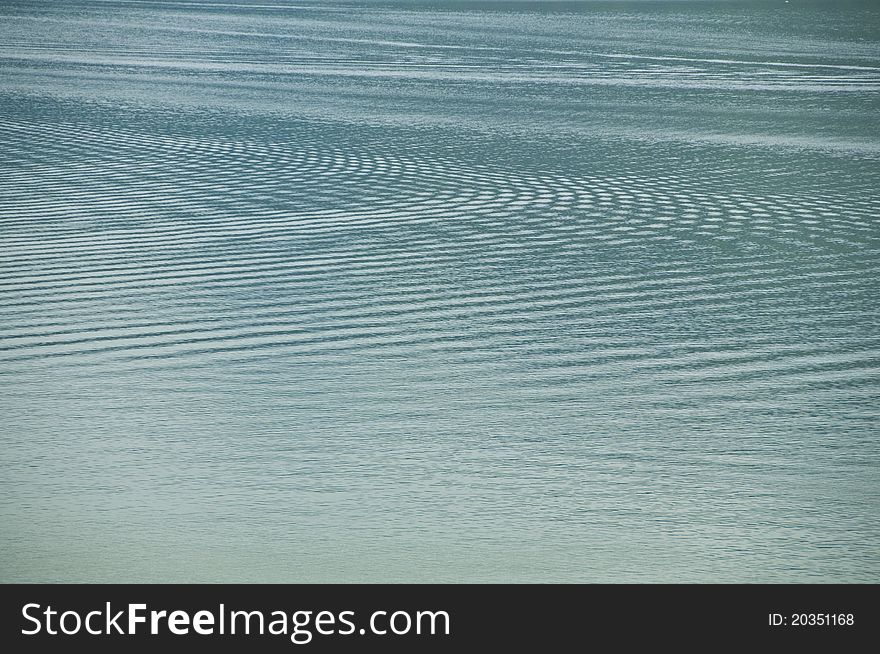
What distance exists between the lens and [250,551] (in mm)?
4027

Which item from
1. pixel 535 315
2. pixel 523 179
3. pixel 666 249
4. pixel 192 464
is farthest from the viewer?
pixel 523 179

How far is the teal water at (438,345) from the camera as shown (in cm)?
417

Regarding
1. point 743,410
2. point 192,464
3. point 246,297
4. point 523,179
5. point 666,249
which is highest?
point 523,179

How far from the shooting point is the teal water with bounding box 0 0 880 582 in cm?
417

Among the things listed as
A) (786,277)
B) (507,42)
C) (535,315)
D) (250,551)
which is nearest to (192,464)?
(250,551)

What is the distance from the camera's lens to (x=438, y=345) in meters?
6.21

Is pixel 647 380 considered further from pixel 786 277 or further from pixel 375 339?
pixel 786 277

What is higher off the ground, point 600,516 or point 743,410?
point 743,410

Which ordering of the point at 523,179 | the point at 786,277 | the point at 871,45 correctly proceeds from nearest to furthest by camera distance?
the point at 786,277 < the point at 523,179 < the point at 871,45

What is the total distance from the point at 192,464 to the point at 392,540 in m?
0.87

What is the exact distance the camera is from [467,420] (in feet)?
17.1

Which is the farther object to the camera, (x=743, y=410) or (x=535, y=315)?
(x=535, y=315)

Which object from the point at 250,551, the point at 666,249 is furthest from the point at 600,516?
the point at 666,249

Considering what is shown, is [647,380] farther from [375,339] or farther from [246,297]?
[246,297]
